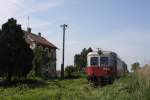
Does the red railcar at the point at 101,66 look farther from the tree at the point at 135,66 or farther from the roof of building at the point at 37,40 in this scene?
the roof of building at the point at 37,40

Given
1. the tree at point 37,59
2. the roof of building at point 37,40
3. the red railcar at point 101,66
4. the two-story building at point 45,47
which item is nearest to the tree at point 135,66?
the red railcar at point 101,66

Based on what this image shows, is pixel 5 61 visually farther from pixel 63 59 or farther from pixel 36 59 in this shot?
pixel 63 59

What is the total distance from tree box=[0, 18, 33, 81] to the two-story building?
22.8 metres

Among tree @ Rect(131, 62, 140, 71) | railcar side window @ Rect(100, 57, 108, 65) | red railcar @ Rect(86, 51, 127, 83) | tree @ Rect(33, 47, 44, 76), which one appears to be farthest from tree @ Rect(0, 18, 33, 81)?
tree @ Rect(131, 62, 140, 71)

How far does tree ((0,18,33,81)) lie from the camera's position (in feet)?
134

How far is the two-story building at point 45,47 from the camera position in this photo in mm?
69137

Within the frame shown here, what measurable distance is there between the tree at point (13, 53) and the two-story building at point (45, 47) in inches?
898

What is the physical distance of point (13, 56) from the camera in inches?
1615

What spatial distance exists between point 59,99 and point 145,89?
4.79 metres

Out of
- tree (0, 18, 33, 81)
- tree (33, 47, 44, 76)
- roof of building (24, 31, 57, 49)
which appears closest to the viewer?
tree (0, 18, 33, 81)

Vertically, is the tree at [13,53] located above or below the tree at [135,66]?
above

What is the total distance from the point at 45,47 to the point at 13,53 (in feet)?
105

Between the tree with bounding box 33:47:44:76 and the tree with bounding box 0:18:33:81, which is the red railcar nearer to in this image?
the tree with bounding box 0:18:33:81

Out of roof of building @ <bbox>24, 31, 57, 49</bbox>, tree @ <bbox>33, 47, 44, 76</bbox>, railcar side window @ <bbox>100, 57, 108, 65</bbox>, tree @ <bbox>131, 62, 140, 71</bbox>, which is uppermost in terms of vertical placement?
roof of building @ <bbox>24, 31, 57, 49</bbox>
